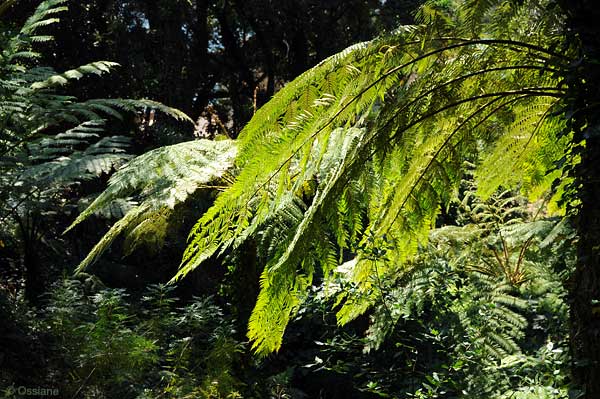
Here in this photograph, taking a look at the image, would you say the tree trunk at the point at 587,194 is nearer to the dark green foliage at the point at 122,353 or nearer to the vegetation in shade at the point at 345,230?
the vegetation in shade at the point at 345,230

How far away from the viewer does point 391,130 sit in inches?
84.3

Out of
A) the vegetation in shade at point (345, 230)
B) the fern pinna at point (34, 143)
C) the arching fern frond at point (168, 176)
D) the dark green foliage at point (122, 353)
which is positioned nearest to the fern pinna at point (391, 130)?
the vegetation in shade at point (345, 230)

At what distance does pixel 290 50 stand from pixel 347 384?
24.2 ft

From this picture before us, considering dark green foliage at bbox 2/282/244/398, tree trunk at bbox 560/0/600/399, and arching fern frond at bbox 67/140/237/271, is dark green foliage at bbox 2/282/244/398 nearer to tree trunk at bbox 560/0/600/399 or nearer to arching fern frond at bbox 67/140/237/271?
arching fern frond at bbox 67/140/237/271

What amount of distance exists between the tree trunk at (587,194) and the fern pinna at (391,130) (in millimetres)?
97

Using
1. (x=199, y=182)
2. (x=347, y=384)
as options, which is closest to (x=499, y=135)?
(x=199, y=182)

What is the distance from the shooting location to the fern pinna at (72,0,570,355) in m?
1.95

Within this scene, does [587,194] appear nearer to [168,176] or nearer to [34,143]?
[168,176]

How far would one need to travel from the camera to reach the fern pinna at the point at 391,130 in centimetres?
195

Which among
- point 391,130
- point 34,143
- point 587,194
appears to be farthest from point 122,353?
point 587,194

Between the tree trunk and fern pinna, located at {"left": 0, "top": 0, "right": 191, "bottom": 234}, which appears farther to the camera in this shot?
fern pinna, located at {"left": 0, "top": 0, "right": 191, "bottom": 234}

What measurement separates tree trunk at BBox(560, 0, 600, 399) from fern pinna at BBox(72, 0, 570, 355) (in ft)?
0.32

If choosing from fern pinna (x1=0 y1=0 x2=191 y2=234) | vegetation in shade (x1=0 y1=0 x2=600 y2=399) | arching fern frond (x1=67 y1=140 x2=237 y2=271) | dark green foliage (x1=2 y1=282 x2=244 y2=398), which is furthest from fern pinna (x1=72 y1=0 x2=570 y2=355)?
fern pinna (x1=0 y1=0 x2=191 y2=234)

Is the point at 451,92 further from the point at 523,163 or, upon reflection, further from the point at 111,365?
the point at 111,365
